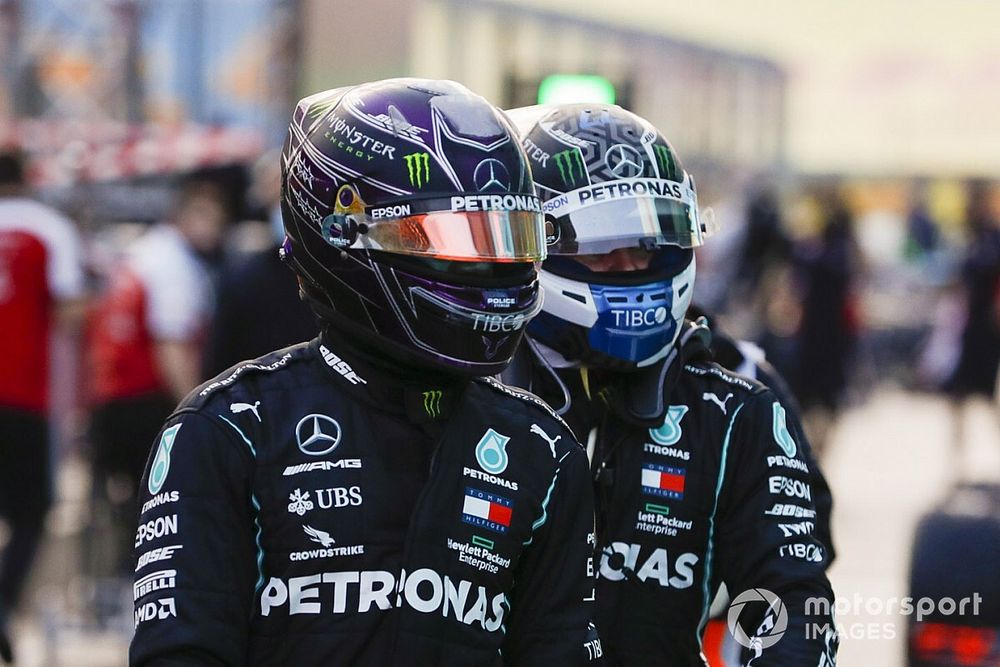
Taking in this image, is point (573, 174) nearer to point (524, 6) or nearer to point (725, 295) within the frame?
point (725, 295)

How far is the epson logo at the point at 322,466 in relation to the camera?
2291mm

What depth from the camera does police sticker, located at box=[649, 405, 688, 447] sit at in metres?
3.03

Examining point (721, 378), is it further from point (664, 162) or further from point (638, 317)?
point (664, 162)

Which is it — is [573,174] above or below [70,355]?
above

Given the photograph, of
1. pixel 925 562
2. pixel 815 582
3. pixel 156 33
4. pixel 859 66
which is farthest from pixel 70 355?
pixel 859 66

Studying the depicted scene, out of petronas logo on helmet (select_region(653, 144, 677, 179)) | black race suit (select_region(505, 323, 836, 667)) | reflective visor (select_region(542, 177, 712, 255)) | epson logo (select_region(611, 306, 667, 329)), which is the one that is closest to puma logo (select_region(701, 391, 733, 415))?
black race suit (select_region(505, 323, 836, 667))

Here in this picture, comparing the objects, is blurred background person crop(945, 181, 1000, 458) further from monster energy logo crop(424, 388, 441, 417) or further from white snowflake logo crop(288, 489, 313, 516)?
white snowflake logo crop(288, 489, 313, 516)

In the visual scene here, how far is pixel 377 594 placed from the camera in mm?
2291

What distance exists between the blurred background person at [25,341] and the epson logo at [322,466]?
192 inches

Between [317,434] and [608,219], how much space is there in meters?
0.92

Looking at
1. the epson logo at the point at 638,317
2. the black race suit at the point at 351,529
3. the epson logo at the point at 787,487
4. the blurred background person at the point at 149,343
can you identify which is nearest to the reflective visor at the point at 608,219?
the epson logo at the point at 638,317

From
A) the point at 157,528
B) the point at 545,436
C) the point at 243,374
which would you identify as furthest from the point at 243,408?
the point at 545,436

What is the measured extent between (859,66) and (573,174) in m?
24.7

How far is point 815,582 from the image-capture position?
2867 millimetres
